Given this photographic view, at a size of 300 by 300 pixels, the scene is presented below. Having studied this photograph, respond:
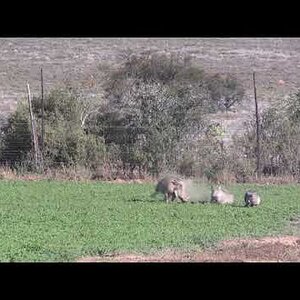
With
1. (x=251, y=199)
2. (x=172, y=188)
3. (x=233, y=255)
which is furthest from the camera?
(x=172, y=188)

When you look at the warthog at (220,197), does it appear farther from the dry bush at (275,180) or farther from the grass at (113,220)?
the dry bush at (275,180)

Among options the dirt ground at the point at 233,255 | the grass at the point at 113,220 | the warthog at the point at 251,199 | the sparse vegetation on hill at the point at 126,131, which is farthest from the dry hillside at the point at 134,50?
the dirt ground at the point at 233,255

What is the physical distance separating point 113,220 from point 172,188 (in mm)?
3670

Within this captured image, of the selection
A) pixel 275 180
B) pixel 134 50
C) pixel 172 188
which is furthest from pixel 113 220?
pixel 134 50

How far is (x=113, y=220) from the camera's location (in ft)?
48.3

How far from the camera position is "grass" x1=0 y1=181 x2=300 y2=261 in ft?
38.7

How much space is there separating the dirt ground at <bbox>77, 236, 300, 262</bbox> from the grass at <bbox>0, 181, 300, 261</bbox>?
1.16ft

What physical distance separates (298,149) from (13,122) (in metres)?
9.00

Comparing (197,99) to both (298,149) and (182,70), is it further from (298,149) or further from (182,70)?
(182,70)

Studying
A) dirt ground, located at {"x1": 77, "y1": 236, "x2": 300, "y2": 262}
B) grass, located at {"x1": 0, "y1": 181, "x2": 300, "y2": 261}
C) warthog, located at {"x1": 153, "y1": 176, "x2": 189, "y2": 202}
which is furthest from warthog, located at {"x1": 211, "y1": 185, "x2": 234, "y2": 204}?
dirt ground, located at {"x1": 77, "y1": 236, "x2": 300, "y2": 262}

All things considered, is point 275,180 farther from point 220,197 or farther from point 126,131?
point 220,197

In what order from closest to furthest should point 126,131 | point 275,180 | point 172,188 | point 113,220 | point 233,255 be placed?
point 233,255, point 113,220, point 172,188, point 275,180, point 126,131

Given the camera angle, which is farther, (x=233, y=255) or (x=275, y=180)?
(x=275, y=180)
